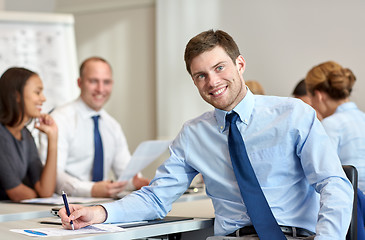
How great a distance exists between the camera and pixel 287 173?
213cm

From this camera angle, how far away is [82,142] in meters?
3.92

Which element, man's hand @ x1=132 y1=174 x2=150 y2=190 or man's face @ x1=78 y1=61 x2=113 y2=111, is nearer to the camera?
man's hand @ x1=132 y1=174 x2=150 y2=190

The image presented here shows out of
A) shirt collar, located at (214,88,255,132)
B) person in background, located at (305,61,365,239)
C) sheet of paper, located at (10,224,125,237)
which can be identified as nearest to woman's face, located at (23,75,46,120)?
sheet of paper, located at (10,224,125,237)

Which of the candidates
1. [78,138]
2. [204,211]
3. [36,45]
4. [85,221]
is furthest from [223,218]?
[36,45]

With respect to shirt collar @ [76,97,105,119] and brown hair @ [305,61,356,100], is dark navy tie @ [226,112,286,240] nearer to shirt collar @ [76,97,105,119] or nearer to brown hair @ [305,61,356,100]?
brown hair @ [305,61,356,100]

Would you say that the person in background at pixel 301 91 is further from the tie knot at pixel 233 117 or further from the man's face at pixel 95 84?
the tie knot at pixel 233 117

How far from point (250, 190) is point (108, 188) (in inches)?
49.3

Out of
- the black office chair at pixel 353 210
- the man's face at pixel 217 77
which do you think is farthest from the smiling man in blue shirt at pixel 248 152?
the black office chair at pixel 353 210

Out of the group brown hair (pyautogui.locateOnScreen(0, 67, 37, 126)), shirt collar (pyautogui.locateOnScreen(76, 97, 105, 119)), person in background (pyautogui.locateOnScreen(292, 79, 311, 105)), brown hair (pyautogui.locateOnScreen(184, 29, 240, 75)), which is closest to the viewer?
brown hair (pyautogui.locateOnScreen(184, 29, 240, 75))

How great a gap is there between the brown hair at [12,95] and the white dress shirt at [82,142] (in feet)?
1.68

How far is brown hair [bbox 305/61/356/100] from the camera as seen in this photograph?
11.5ft

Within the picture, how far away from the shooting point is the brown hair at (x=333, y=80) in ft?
11.5

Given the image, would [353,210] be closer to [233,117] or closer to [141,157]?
[233,117]

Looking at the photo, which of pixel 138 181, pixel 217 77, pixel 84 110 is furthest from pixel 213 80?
pixel 84 110
